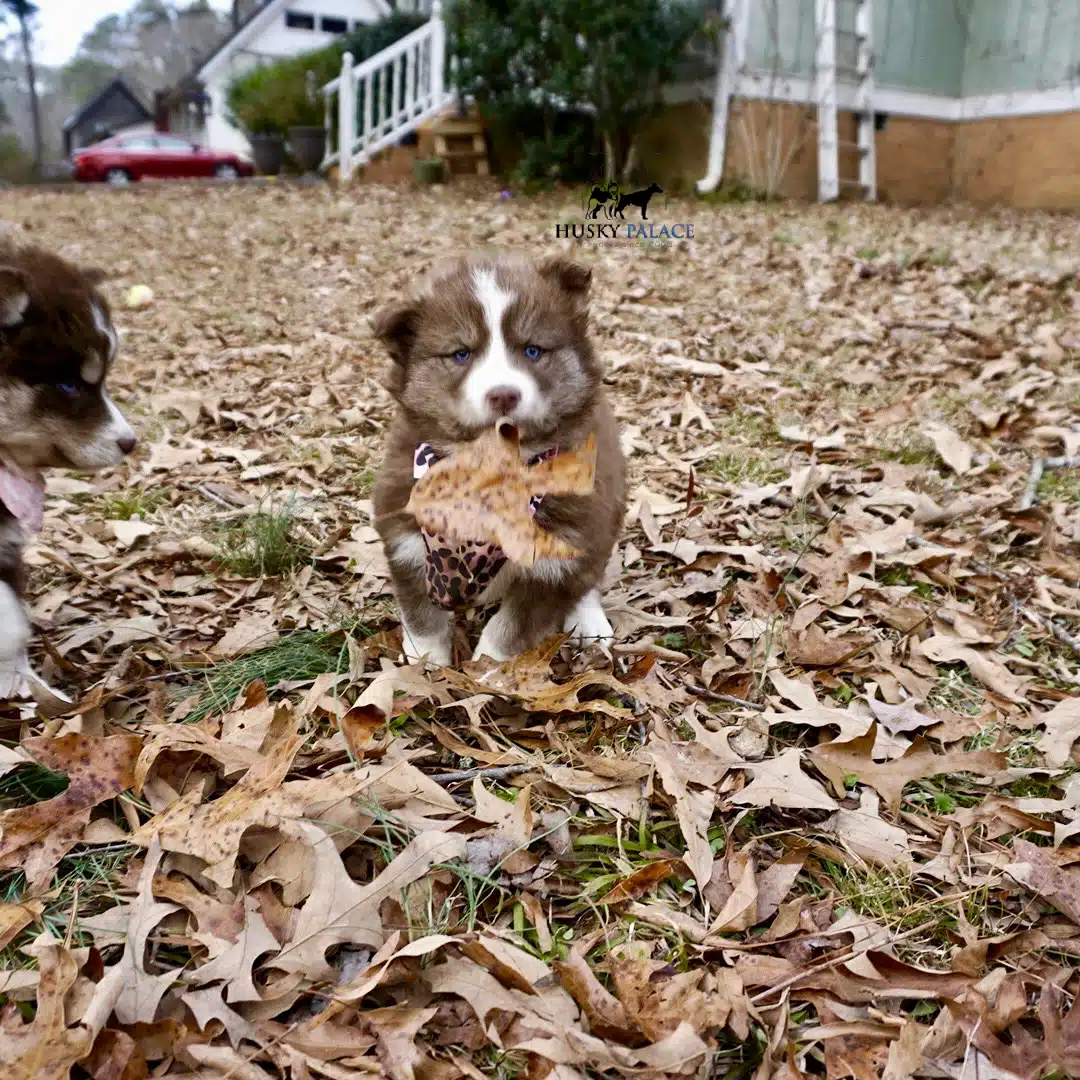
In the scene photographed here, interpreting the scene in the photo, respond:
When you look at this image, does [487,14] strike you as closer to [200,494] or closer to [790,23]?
[790,23]

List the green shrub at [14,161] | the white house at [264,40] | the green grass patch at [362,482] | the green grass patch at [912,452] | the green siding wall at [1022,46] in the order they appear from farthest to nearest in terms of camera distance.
A: the white house at [264,40] < the green shrub at [14,161] < the green siding wall at [1022,46] < the green grass patch at [912,452] < the green grass patch at [362,482]

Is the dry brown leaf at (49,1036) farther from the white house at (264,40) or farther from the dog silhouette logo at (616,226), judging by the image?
the white house at (264,40)

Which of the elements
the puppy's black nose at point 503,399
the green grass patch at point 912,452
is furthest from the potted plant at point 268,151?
the puppy's black nose at point 503,399

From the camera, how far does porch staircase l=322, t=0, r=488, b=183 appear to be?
16500 mm

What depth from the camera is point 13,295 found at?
271 cm

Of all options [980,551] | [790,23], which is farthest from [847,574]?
[790,23]

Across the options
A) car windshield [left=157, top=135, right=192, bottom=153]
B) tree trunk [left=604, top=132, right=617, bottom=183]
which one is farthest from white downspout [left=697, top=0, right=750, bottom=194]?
car windshield [left=157, top=135, right=192, bottom=153]

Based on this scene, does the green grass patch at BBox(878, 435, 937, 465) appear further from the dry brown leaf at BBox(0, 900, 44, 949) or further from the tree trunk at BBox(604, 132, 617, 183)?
the tree trunk at BBox(604, 132, 617, 183)

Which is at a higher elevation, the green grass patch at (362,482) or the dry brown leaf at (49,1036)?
the dry brown leaf at (49,1036)

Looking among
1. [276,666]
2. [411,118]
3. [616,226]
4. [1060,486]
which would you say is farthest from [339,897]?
[411,118]

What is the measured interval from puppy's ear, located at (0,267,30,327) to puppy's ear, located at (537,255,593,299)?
1.55 m

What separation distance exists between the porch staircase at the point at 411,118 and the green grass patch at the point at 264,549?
13.8 metres

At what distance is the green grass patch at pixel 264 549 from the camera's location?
3895 mm

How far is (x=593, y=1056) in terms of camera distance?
1.80m
